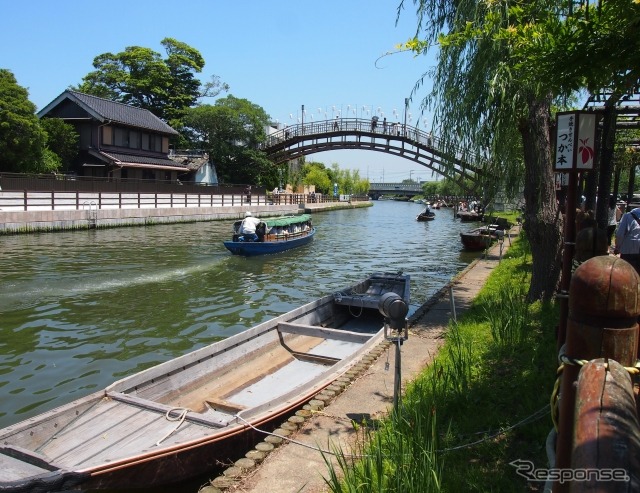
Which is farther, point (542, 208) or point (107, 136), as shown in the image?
point (107, 136)

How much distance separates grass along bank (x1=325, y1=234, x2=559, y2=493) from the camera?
150 inches

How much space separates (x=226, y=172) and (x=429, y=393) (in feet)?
160

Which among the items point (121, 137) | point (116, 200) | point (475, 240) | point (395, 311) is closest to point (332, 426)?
point (395, 311)

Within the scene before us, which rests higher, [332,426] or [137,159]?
[137,159]

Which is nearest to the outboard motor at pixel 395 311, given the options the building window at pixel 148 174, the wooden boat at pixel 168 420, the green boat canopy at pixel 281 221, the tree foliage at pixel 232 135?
the wooden boat at pixel 168 420

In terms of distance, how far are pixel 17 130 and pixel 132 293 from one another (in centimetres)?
2196

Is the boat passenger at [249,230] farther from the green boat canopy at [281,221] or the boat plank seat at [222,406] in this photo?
the boat plank seat at [222,406]

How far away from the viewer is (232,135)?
51.3 meters

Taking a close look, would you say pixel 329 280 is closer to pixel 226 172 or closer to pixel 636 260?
pixel 636 260

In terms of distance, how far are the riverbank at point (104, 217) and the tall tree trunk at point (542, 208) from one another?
78.7 ft

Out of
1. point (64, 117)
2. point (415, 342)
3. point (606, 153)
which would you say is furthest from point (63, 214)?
point (606, 153)

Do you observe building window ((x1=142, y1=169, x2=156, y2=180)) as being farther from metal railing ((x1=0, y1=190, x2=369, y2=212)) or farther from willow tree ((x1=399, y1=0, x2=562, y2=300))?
willow tree ((x1=399, y1=0, x2=562, y2=300))

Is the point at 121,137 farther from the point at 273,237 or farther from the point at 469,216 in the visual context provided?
the point at 469,216

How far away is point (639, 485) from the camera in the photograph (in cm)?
126
